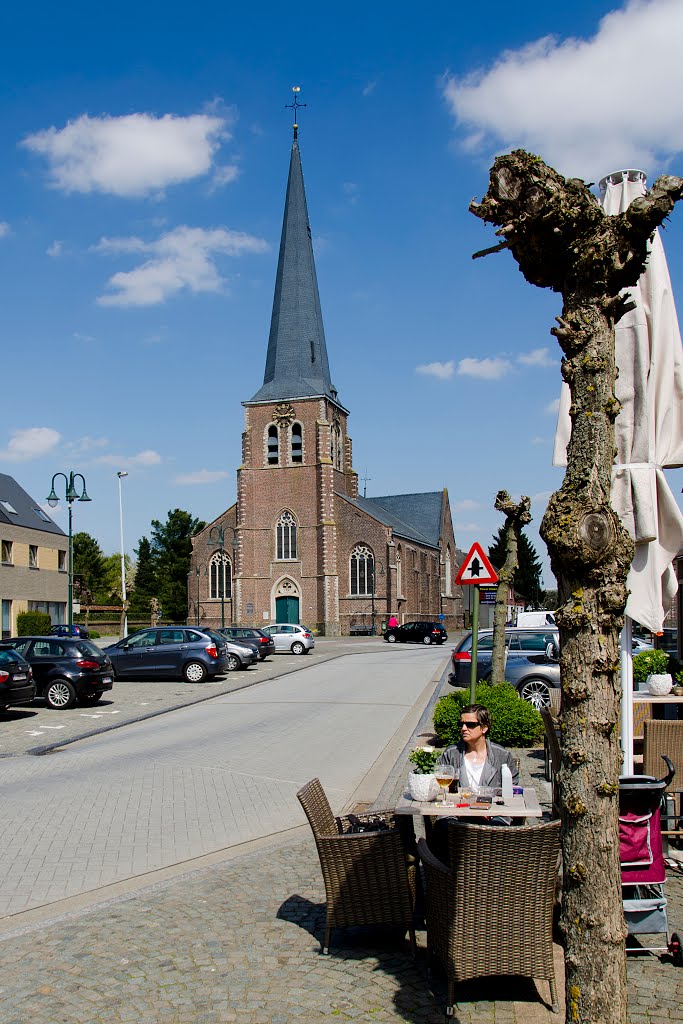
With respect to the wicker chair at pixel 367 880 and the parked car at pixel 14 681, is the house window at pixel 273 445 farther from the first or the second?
the wicker chair at pixel 367 880

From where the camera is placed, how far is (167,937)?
5.47 meters

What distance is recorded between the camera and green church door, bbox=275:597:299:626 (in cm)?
5934

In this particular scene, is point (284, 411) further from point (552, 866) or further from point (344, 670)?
point (552, 866)

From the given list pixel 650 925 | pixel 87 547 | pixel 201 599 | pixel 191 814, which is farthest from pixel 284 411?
pixel 650 925

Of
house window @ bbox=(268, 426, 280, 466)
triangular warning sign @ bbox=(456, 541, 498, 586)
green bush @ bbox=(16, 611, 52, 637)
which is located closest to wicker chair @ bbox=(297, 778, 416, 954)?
triangular warning sign @ bbox=(456, 541, 498, 586)

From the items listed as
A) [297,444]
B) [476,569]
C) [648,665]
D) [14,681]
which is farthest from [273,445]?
[476,569]

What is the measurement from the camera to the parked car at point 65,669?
1833 cm

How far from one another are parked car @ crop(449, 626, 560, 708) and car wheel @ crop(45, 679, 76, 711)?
7954 millimetres

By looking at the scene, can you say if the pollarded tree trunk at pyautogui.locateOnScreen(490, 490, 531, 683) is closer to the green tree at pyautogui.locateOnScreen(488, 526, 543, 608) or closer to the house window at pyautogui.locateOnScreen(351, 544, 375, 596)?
the house window at pyautogui.locateOnScreen(351, 544, 375, 596)

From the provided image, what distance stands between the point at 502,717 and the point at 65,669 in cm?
996

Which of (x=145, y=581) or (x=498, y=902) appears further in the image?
(x=145, y=581)

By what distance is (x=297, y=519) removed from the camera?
60750 millimetres

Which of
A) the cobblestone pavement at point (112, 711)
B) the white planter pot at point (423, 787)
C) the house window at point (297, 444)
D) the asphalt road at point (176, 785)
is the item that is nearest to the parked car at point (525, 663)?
the asphalt road at point (176, 785)

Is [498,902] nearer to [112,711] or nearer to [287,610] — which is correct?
[112,711]
